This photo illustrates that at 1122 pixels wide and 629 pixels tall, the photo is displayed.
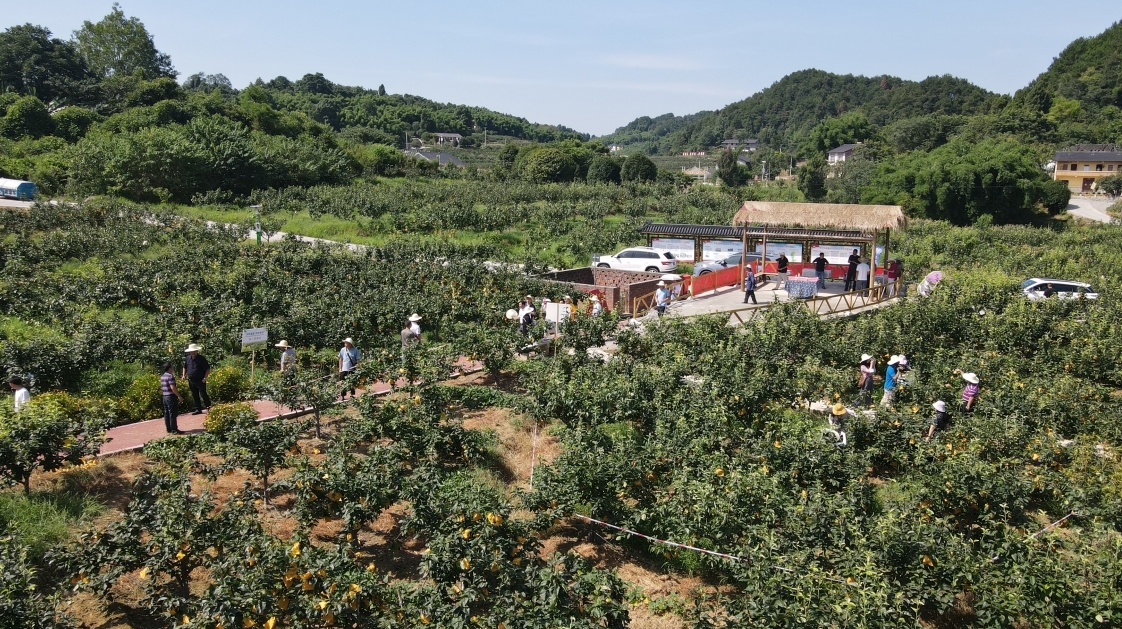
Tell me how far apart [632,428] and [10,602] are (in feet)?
31.7

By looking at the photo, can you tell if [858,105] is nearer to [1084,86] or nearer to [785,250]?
[1084,86]

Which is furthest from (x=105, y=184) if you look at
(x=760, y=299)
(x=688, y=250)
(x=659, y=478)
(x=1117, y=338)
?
(x=1117, y=338)

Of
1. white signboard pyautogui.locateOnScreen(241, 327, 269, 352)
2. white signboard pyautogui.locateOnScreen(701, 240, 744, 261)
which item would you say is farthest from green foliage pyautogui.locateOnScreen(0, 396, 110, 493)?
white signboard pyautogui.locateOnScreen(701, 240, 744, 261)

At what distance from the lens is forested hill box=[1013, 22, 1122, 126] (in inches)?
3457

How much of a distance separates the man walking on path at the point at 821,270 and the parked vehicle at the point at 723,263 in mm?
2763

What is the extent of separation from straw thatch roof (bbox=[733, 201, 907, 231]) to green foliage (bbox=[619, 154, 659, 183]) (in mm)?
41433

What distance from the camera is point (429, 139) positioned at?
449 feet

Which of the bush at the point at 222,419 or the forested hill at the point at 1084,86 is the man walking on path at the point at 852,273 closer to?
the bush at the point at 222,419

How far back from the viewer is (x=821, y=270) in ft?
81.1

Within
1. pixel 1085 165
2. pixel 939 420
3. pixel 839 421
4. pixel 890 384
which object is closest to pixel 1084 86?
pixel 1085 165

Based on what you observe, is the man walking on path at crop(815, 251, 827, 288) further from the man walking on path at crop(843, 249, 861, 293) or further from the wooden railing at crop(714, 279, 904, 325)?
the wooden railing at crop(714, 279, 904, 325)

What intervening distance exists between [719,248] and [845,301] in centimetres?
754

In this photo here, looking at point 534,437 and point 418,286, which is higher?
point 418,286

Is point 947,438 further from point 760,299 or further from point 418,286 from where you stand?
point 418,286
